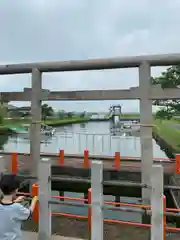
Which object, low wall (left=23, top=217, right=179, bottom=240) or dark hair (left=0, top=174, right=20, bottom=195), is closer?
dark hair (left=0, top=174, right=20, bottom=195)

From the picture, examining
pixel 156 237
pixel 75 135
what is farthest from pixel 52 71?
pixel 75 135

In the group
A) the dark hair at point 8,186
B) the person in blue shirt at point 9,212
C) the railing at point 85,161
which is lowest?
the railing at point 85,161

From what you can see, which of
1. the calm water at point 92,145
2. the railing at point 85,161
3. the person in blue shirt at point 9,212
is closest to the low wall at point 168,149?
the calm water at point 92,145

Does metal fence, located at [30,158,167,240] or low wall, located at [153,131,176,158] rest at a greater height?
metal fence, located at [30,158,167,240]

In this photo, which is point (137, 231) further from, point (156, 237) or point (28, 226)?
point (28, 226)

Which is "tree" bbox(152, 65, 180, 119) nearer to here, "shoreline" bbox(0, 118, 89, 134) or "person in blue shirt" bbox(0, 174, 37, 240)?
"shoreline" bbox(0, 118, 89, 134)

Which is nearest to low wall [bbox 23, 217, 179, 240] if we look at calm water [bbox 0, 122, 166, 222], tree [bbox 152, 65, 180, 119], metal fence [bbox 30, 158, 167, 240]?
metal fence [bbox 30, 158, 167, 240]

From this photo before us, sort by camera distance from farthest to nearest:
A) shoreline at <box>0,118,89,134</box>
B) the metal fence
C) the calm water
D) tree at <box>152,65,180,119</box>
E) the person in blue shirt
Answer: shoreline at <box>0,118,89,134</box> < tree at <box>152,65,180,119</box> < the calm water < the metal fence < the person in blue shirt

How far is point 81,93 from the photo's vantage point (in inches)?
311

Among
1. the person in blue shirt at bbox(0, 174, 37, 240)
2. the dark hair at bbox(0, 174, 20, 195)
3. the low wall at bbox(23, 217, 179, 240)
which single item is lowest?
the low wall at bbox(23, 217, 179, 240)

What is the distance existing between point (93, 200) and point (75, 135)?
13981mm

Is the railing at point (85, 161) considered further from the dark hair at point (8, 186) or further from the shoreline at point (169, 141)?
the dark hair at point (8, 186)

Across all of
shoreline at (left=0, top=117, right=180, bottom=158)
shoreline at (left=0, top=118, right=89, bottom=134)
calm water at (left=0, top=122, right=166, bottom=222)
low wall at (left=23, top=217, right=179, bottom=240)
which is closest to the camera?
low wall at (left=23, top=217, right=179, bottom=240)

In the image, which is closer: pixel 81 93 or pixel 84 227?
pixel 84 227
